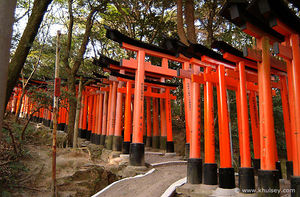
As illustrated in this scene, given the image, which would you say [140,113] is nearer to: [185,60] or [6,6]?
[185,60]

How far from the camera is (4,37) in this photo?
9.37 ft

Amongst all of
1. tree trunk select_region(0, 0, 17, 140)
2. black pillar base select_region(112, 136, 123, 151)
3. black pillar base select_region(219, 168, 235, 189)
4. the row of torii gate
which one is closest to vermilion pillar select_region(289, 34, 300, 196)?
the row of torii gate

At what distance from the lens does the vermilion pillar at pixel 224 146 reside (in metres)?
5.61

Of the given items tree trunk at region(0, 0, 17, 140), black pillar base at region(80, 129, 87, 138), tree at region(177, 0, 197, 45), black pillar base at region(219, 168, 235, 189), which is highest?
tree at region(177, 0, 197, 45)

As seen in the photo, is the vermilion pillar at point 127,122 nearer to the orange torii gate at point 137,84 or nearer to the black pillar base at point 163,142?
the orange torii gate at point 137,84

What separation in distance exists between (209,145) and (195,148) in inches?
20.3

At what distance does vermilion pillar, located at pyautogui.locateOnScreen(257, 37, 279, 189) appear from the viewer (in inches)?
185

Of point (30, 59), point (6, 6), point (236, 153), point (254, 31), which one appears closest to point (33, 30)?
point (6, 6)

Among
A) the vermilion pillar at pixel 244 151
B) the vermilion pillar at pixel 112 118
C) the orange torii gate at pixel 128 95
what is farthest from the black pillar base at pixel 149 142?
the vermilion pillar at pixel 244 151

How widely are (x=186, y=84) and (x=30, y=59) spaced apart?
32.9ft

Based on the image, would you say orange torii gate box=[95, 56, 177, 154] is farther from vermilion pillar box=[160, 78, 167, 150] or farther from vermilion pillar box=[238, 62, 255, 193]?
vermilion pillar box=[238, 62, 255, 193]

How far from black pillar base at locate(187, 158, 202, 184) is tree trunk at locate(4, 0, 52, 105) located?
4995 millimetres

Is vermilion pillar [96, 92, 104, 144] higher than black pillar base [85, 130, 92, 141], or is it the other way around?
vermilion pillar [96, 92, 104, 144]

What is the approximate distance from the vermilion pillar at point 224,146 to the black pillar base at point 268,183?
94 cm
